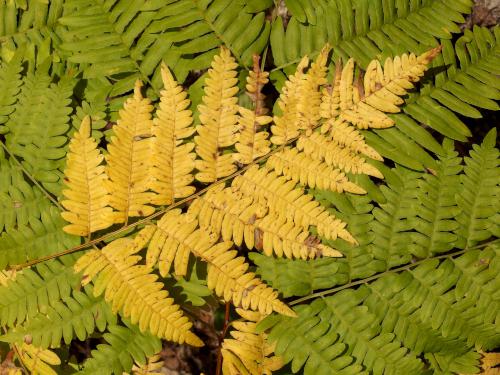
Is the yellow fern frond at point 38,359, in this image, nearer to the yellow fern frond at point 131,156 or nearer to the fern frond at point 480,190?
the yellow fern frond at point 131,156

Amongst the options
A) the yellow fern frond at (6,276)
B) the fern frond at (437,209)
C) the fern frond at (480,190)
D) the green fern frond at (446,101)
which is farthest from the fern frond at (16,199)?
the fern frond at (480,190)

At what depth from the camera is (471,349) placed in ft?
7.43

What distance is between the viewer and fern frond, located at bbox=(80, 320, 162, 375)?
215cm

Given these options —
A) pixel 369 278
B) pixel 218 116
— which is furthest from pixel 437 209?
pixel 218 116

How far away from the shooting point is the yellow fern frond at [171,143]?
2.03 metres

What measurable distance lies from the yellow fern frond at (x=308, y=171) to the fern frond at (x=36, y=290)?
3.10 feet

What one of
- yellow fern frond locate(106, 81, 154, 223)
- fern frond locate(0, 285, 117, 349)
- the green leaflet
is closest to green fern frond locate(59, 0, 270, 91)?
yellow fern frond locate(106, 81, 154, 223)

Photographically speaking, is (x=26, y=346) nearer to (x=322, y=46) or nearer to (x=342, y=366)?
(x=342, y=366)

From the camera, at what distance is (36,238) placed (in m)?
2.20

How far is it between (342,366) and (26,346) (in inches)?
51.3

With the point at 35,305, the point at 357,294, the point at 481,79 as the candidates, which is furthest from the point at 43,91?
the point at 481,79

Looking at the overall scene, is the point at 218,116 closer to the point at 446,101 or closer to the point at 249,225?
the point at 249,225

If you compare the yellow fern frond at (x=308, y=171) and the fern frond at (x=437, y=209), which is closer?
the yellow fern frond at (x=308, y=171)

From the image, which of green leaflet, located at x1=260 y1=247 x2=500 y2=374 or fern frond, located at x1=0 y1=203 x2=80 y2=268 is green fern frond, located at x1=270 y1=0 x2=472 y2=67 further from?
fern frond, located at x1=0 y1=203 x2=80 y2=268
